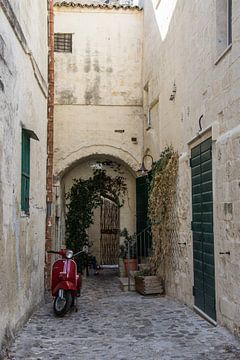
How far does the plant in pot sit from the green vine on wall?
6.41 feet

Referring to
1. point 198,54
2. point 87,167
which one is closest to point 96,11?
point 87,167

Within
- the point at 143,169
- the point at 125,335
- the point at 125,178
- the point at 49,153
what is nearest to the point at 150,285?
the point at 143,169

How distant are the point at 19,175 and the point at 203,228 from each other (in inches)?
103

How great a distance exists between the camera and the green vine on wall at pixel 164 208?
818cm

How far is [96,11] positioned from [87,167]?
4141 millimetres

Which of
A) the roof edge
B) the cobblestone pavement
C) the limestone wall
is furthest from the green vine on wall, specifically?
the roof edge

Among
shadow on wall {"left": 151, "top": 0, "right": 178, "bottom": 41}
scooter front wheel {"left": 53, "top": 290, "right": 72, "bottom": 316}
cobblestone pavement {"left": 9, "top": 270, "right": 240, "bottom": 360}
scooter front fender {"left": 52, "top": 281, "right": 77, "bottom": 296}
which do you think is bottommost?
cobblestone pavement {"left": 9, "top": 270, "right": 240, "bottom": 360}

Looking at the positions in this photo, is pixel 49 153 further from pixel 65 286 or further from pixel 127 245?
pixel 127 245

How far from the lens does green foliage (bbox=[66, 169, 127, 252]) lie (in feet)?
40.3

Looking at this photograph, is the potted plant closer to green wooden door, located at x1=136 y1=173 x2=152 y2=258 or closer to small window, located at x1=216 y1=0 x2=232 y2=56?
green wooden door, located at x1=136 y1=173 x2=152 y2=258

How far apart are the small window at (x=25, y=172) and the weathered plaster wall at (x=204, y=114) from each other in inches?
96.7

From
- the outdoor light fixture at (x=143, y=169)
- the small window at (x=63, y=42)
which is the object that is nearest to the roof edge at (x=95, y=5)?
the small window at (x=63, y=42)

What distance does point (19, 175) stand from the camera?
19.2ft

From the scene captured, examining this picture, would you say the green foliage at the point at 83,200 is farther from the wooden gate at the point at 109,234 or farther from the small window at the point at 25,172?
the small window at the point at 25,172
